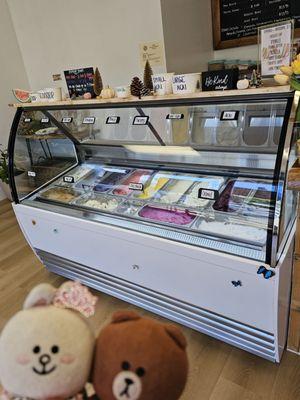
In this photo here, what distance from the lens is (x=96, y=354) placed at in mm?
632

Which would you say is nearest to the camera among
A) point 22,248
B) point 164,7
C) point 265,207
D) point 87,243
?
point 265,207

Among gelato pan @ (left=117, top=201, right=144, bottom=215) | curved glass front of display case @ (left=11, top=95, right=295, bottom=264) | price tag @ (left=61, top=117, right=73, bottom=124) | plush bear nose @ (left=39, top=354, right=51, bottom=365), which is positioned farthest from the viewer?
price tag @ (left=61, top=117, right=73, bottom=124)

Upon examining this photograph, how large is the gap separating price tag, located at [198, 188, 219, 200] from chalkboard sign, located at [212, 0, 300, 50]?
7.04ft

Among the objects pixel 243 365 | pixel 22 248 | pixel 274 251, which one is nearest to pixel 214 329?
pixel 243 365

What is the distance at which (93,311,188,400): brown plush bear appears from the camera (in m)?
0.59

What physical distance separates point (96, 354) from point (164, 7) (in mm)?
2753

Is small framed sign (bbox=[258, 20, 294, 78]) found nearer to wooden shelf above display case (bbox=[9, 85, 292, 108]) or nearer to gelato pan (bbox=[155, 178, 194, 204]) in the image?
wooden shelf above display case (bbox=[9, 85, 292, 108])

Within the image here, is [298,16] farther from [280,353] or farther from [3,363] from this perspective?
[3,363]

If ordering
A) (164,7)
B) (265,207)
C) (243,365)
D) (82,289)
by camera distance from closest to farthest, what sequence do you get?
(82,289), (265,207), (243,365), (164,7)

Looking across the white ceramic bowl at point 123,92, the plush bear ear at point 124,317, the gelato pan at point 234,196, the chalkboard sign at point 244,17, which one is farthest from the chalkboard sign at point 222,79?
the chalkboard sign at point 244,17

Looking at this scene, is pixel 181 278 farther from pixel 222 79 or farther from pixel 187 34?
pixel 187 34

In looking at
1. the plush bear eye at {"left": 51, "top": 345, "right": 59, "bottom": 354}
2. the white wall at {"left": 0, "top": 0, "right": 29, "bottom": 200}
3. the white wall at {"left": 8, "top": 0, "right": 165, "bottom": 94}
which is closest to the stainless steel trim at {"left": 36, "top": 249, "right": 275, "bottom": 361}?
the plush bear eye at {"left": 51, "top": 345, "right": 59, "bottom": 354}

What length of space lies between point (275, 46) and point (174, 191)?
922 mm

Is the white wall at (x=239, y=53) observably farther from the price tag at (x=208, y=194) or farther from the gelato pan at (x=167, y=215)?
the gelato pan at (x=167, y=215)
